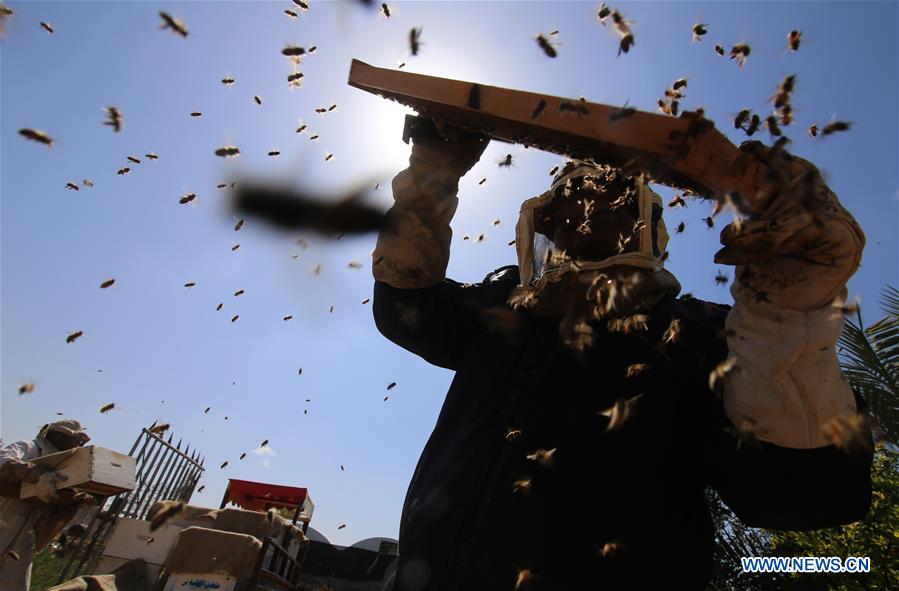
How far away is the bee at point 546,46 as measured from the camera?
3.23 m

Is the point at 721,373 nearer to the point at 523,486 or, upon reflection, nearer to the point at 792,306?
the point at 792,306

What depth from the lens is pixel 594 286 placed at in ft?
8.29

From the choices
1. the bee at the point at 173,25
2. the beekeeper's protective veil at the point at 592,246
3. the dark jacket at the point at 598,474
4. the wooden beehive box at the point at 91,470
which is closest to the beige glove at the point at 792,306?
the dark jacket at the point at 598,474

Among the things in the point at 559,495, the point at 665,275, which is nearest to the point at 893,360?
the point at 665,275

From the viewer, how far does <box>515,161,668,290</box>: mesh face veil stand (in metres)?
2.66

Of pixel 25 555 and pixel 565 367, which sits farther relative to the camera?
pixel 25 555

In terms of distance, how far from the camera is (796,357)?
192 centimetres

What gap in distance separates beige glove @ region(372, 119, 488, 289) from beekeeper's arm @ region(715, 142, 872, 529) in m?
1.37

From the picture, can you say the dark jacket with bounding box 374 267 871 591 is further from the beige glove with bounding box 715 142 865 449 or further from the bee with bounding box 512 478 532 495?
the beige glove with bounding box 715 142 865 449

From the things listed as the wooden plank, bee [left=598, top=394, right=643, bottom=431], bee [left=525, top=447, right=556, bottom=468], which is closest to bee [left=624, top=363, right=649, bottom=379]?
bee [left=598, top=394, right=643, bottom=431]

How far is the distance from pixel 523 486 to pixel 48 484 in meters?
6.41

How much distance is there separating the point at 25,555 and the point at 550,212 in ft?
26.4

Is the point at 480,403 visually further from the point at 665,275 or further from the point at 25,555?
the point at 25,555

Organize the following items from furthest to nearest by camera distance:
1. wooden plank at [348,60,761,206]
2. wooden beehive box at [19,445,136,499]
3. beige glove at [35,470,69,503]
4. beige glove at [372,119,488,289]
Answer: beige glove at [35,470,69,503] < wooden beehive box at [19,445,136,499] < beige glove at [372,119,488,289] < wooden plank at [348,60,761,206]
